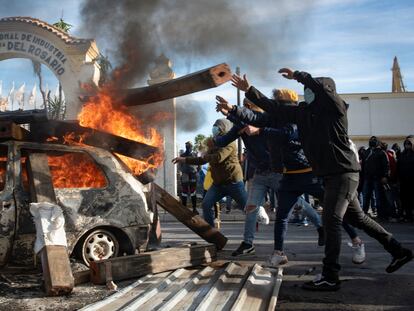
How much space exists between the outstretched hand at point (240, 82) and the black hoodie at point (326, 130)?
1.87 feet

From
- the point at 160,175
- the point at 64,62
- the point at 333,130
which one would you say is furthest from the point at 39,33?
the point at 333,130

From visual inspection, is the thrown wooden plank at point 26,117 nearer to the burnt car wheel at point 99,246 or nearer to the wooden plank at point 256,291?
the burnt car wheel at point 99,246

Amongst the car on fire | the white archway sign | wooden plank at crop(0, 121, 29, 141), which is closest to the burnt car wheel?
the car on fire

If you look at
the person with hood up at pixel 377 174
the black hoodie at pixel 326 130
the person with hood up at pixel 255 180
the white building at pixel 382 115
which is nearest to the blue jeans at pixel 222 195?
the person with hood up at pixel 255 180

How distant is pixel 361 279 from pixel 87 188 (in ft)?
10.3

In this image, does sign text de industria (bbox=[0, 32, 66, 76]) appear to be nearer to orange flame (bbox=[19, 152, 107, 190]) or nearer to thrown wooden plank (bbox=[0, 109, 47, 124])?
thrown wooden plank (bbox=[0, 109, 47, 124])

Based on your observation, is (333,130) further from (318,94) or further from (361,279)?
(361,279)

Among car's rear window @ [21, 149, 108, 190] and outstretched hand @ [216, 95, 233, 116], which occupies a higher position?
outstretched hand @ [216, 95, 233, 116]

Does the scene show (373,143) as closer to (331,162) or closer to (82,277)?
(331,162)

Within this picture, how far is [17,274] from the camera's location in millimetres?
5004

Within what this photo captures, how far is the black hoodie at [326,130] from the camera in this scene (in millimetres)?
4656

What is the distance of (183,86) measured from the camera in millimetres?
5727

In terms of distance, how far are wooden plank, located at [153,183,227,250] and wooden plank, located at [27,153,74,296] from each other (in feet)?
5.52

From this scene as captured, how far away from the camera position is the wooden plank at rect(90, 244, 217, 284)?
4.81 meters
